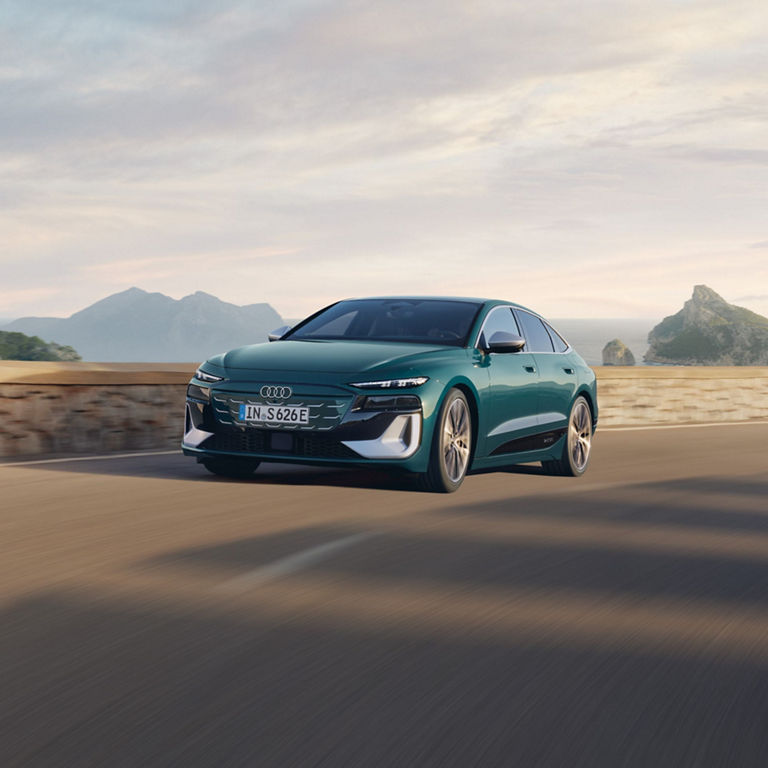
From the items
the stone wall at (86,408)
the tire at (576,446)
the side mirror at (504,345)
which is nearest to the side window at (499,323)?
the side mirror at (504,345)

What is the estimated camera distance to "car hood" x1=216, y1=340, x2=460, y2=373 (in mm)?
9281

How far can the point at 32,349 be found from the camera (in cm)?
1947

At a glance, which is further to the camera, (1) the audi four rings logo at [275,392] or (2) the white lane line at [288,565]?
(1) the audi four rings logo at [275,392]

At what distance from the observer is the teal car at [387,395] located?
9.09 meters

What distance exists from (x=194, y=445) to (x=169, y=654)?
16.8 feet

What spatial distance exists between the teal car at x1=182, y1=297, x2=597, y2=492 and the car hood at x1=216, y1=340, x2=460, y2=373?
11 millimetres

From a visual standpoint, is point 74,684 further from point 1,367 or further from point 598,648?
point 1,367

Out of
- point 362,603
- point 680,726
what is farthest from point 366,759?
point 362,603

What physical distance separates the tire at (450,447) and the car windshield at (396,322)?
63 cm

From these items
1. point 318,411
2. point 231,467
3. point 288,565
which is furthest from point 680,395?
point 288,565

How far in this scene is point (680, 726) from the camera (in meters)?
3.87

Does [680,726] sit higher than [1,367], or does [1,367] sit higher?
[1,367]

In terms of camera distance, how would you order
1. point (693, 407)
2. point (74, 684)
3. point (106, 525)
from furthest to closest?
point (693, 407)
point (106, 525)
point (74, 684)

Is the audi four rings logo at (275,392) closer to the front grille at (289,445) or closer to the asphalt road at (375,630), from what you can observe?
the front grille at (289,445)
